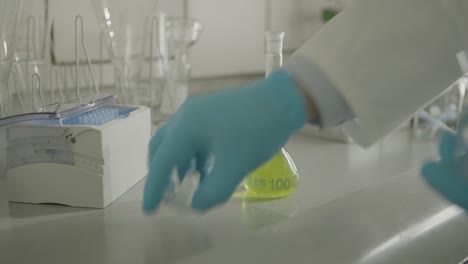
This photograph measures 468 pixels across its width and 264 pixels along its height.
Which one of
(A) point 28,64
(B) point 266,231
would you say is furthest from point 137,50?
(B) point 266,231

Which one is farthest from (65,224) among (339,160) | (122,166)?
(339,160)

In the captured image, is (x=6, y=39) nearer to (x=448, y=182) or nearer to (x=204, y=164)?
(x=204, y=164)

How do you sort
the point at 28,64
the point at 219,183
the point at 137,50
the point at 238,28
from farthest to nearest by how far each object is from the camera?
the point at 238,28
the point at 137,50
the point at 28,64
the point at 219,183

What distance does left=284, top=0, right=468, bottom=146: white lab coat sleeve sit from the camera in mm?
565

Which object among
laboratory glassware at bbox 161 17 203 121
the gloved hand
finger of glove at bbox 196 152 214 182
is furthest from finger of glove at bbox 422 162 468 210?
laboratory glassware at bbox 161 17 203 121

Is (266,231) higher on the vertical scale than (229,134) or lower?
lower

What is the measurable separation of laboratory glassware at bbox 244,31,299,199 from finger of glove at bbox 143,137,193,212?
0.82 ft

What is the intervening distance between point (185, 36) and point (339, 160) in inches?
18.5

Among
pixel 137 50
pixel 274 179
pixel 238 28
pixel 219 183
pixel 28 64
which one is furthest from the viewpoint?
pixel 238 28

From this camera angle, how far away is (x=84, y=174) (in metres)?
0.75

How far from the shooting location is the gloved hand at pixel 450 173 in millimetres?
621

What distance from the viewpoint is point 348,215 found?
2.50 feet

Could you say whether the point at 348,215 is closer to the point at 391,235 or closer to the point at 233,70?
the point at 391,235

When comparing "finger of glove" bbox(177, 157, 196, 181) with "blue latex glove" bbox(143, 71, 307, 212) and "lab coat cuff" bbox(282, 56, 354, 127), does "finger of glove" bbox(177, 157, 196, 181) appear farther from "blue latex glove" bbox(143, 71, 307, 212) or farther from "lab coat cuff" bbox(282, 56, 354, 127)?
"lab coat cuff" bbox(282, 56, 354, 127)
